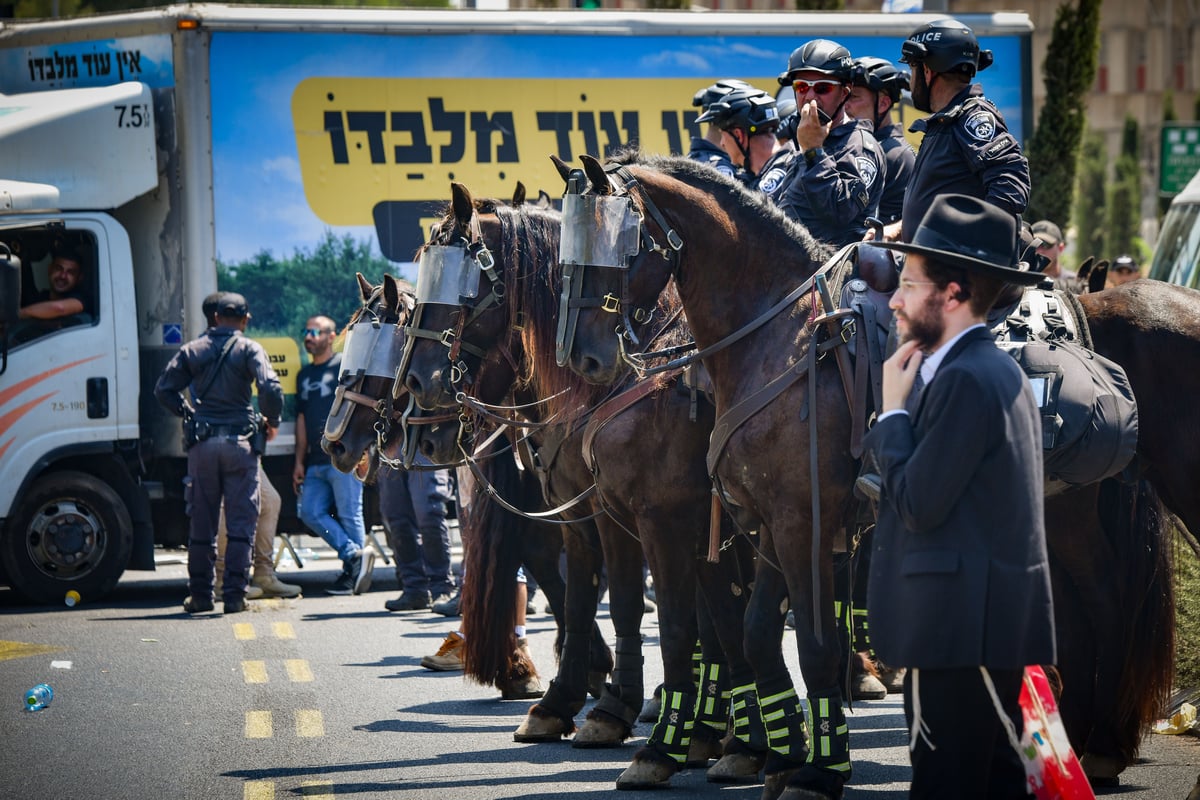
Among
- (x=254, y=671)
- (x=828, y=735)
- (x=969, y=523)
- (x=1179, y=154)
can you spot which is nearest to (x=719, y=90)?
(x=828, y=735)

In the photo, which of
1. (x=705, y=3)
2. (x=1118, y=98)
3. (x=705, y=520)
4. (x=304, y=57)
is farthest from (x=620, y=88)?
(x=1118, y=98)

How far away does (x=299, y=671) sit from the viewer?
957 centimetres

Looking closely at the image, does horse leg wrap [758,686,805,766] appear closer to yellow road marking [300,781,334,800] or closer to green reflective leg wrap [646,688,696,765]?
green reflective leg wrap [646,688,696,765]

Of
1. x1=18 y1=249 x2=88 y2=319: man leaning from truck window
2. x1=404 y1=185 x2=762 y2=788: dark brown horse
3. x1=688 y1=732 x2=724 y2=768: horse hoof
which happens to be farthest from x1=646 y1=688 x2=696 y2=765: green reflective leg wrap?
x1=18 y1=249 x2=88 y2=319: man leaning from truck window

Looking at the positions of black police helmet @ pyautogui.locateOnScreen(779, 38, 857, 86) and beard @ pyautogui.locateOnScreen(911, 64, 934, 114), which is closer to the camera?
beard @ pyautogui.locateOnScreen(911, 64, 934, 114)

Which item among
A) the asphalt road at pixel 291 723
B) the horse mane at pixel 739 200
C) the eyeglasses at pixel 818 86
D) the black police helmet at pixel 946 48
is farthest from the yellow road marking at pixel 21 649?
the black police helmet at pixel 946 48

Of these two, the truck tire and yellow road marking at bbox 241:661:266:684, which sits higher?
the truck tire

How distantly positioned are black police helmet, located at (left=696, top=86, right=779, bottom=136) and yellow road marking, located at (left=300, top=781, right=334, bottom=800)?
13.4 ft

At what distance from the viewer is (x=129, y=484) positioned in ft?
42.0

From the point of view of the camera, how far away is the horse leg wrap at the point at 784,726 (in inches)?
229

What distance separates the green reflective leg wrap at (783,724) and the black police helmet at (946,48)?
2.54m

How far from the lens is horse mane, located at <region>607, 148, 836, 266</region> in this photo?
20.3ft

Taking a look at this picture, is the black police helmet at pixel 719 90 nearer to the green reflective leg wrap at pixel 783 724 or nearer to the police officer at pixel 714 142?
the police officer at pixel 714 142

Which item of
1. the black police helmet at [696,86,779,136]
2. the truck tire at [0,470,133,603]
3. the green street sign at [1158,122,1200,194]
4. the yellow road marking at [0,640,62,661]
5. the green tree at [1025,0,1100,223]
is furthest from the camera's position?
the green street sign at [1158,122,1200,194]
